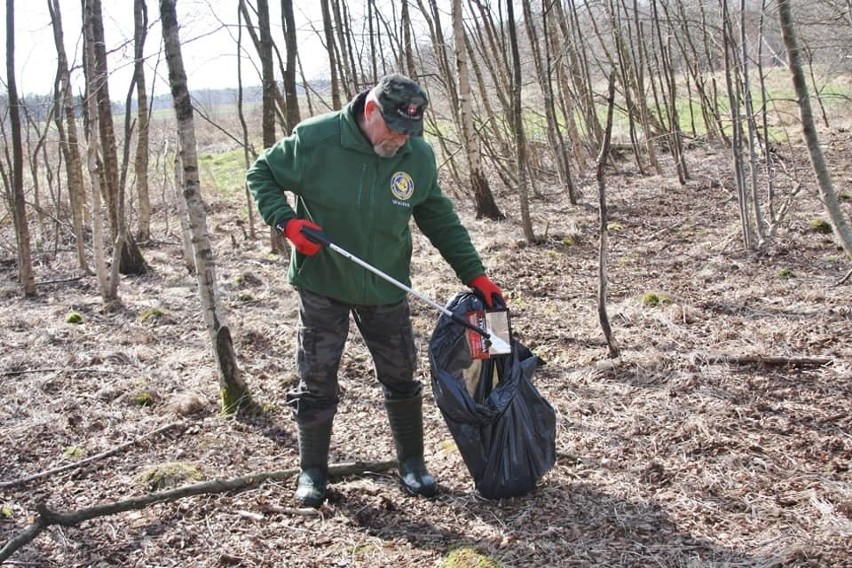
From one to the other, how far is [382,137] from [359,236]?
1.40 feet

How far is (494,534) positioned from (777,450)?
1430mm

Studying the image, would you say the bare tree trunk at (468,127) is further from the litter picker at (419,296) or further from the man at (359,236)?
the litter picker at (419,296)

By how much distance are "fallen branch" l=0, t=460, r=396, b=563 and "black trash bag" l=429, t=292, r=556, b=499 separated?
0.64 m

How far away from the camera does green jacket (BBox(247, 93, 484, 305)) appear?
2.88 m

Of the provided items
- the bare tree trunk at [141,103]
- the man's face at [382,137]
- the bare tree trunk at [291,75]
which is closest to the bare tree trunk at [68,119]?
the bare tree trunk at [141,103]

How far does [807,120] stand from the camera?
4359 millimetres

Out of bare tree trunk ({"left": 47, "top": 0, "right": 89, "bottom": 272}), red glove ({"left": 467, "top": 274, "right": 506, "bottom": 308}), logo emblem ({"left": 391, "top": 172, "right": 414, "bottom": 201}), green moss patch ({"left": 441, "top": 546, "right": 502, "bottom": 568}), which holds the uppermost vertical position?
bare tree trunk ({"left": 47, "top": 0, "right": 89, "bottom": 272})

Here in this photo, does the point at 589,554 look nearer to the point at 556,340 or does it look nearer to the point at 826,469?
the point at 826,469

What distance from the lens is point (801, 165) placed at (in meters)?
12.4

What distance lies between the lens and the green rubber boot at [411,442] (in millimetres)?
3158

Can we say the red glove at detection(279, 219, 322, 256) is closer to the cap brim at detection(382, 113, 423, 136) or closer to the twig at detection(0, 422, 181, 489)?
the cap brim at detection(382, 113, 423, 136)

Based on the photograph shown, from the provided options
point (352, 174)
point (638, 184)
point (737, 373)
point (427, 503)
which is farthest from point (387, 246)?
point (638, 184)

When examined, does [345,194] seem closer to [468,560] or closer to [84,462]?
[468,560]

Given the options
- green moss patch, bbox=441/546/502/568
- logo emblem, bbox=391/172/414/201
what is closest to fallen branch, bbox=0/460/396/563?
green moss patch, bbox=441/546/502/568
